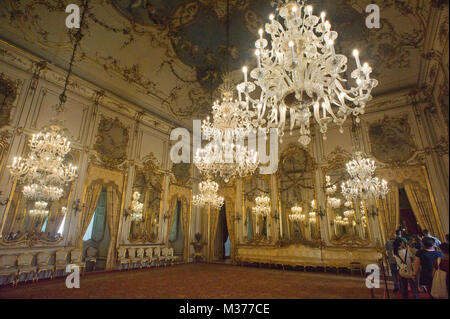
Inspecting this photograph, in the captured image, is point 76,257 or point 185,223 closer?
point 76,257

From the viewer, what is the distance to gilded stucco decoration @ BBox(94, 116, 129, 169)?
25.0 feet

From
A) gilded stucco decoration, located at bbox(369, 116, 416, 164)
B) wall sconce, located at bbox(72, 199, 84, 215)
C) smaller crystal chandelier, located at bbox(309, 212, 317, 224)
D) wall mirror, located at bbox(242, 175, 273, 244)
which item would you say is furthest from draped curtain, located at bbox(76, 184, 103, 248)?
gilded stucco decoration, located at bbox(369, 116, 416, 164)

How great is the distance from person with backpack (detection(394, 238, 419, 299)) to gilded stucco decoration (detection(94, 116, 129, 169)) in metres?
8.21

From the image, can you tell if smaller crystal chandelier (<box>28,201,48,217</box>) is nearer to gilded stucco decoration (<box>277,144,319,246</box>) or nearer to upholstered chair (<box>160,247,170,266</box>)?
upholstered chair (<box>160,247,170,266</box>)

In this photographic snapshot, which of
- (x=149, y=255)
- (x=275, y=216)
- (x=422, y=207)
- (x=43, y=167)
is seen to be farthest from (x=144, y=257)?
(x=422, y=207)

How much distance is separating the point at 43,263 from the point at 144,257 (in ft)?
10.2

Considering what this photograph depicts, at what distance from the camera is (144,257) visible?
8062 mm

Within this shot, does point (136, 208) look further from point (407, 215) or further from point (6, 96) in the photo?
point (407, 215)

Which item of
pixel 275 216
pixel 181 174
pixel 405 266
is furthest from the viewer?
pixel 181 174

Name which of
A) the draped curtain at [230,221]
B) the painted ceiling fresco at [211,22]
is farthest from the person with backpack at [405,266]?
the draped curtain at [230,221]

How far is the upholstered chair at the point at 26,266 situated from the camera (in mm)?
5211

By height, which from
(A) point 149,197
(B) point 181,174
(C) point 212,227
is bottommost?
(C) point 212,227

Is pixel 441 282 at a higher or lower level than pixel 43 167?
lower
